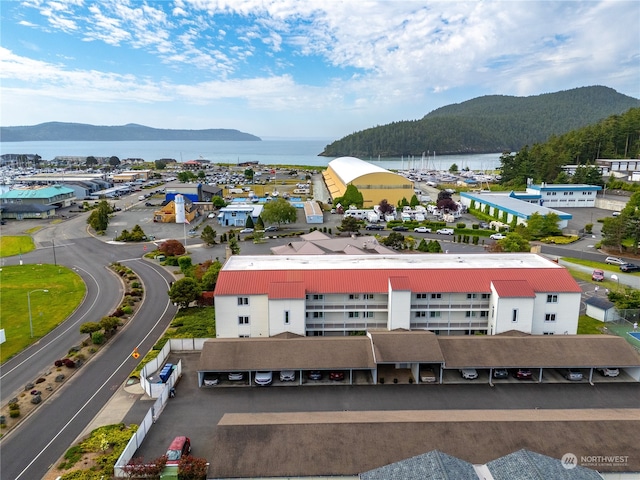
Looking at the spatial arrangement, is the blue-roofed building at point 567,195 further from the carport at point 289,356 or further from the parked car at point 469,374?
the carport at point 289,356

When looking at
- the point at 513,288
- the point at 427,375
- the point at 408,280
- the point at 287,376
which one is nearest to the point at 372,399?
the point at 427,375

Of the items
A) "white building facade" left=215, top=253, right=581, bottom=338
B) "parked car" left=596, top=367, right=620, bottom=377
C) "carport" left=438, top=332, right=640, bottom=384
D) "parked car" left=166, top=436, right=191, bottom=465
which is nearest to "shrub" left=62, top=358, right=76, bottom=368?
"white building facade" left=215, top=253, right=581, bottom=338

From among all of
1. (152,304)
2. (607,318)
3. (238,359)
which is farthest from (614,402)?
(152,304)

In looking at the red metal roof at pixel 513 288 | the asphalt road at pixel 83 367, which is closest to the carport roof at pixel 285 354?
the asphalt road at pixel 83 367

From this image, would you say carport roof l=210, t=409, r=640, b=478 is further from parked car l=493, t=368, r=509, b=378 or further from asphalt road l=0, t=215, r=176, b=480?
asphalt road l=0, t=215, r=176, b=480

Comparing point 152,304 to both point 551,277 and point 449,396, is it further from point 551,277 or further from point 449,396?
point 551,277

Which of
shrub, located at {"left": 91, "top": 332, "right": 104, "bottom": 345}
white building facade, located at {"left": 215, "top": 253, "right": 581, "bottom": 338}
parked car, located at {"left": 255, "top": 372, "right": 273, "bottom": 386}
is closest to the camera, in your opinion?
parked car, located at {"left": 255, "top": 372, "right": 273, "bottom": 386}

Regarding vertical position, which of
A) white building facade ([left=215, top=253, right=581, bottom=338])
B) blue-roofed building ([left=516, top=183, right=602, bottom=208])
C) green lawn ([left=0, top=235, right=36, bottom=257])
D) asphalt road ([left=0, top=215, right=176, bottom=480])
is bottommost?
asphalt road ([left=0, top=215, right=176, bottom=480])
